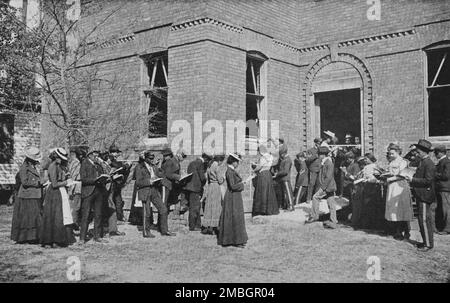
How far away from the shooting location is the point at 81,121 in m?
10.9

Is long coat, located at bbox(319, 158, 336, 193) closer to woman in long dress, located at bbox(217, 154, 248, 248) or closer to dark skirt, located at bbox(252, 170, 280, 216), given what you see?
dark skirt, located at bbox(252, 170, 280, 216)

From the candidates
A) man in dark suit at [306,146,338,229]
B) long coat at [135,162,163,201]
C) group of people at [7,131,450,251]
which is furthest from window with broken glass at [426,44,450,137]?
long coat at [135,162,163,201]

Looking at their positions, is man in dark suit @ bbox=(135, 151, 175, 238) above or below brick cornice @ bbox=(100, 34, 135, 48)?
below

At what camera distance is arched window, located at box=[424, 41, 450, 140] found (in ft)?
39.7

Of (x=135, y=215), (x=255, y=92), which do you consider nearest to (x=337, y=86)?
(x=255, y=92)

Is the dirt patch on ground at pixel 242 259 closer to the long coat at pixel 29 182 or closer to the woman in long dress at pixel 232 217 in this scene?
the woman in long dress at pixel 232 217

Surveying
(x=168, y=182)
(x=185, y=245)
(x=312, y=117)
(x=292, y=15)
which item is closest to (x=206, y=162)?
(x=168, y=182)

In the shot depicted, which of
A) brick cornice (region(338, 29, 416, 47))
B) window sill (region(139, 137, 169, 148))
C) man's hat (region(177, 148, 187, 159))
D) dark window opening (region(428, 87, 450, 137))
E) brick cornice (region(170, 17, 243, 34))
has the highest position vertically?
brick cornice (region(338, 29, 416, 47))

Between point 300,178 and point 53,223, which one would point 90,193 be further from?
point 300,178

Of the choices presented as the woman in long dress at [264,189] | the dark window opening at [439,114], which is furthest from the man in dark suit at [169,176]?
the dark window opening at [439,114]

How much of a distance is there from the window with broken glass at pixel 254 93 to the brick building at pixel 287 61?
0.10 ft

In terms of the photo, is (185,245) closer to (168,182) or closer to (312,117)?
(168,182)

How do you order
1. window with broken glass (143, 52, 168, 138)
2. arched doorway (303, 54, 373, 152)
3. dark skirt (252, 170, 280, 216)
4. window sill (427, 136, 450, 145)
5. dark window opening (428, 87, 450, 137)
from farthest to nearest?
1. arched doorway (303, 54, 373, 152)
2. dark window opening (428, 87, 450, 137)
3. window with broken glass (143, 52, 168, 138)
4. window sill (427, 136, 450, 145)
5. dark skirt (252, 170, 280, 216)

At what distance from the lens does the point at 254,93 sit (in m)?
12.6
